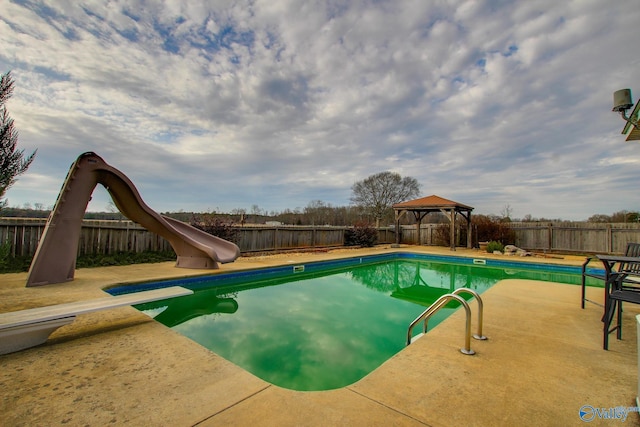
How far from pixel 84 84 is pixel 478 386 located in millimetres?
10513

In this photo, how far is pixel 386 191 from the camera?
93.8ft

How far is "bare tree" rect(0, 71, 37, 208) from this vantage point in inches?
266

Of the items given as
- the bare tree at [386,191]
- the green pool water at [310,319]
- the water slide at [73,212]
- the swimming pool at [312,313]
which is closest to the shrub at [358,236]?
the swimming pool at [312,313]

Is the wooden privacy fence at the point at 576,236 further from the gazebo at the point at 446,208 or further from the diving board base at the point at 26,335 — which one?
the diving board base at the point at 26,335

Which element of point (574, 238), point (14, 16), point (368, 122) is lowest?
point (574, 238)

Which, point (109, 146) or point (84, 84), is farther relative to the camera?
point (109, 146)

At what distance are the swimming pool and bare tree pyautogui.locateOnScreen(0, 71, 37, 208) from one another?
4853 millimetres

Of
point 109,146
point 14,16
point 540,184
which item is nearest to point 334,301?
point 14,16

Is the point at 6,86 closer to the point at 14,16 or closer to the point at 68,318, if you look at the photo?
the point at 14,16

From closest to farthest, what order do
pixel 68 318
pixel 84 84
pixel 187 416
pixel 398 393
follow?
pixel 187 416
pixel 398 393
pixel 68 318
pixel 84 84

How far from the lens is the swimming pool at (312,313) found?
3.29 m

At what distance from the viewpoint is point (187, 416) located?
1.71 metres
